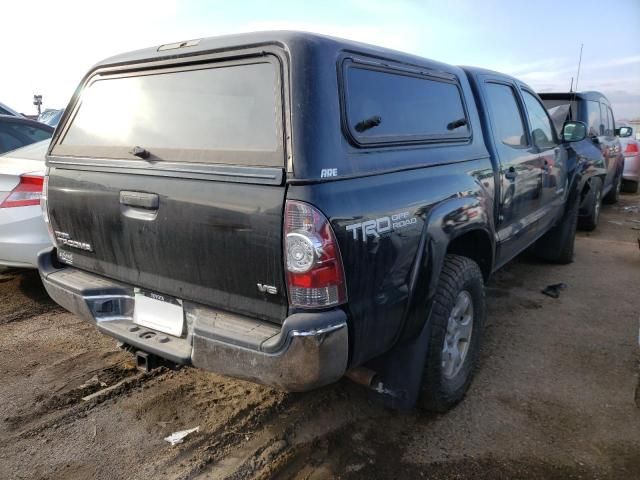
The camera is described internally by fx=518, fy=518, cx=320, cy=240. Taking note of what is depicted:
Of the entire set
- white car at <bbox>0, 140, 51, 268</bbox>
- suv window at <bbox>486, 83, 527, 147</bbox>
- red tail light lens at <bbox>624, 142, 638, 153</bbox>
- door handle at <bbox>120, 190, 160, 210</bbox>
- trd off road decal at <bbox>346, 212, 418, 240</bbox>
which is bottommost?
red tail light lens at <bbox>624, 142, 638, 153</bbox>

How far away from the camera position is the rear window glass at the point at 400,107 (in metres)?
2.28

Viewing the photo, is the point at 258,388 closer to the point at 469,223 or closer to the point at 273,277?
the point at 273,277

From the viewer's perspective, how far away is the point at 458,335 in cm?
305

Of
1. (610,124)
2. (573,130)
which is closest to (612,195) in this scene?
(610,124)

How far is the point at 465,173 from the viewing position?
301 cm

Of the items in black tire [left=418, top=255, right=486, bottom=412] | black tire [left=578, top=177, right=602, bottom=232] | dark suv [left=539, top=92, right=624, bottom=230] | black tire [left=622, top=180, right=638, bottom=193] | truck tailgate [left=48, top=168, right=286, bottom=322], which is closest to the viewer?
truck tailgate [left=48, top=168, right=286, bottom=322]

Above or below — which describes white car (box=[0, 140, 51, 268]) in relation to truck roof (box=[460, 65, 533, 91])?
below

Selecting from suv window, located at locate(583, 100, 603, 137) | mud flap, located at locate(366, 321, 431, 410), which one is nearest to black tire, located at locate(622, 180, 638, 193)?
suv window, located at locate(583, 100, 603, 137)

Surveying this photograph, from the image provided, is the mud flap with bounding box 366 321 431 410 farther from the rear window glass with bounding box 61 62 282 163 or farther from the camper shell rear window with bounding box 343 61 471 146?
the rear window glass with bounding box 61 62 282 163

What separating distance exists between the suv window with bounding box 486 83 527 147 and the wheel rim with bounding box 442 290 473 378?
1.29 m

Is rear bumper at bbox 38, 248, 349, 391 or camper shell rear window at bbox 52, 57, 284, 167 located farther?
camper shell rear window at bbox 52, 57, 284, 167

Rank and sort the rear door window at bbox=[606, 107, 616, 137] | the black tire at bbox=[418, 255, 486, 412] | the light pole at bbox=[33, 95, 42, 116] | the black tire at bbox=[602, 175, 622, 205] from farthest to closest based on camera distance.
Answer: the light pole at bbox=[33, 95, 42, 116] → the black tire at bbox=[602, 175, 622, 205] → the rear door window at bbox=[606, 107, 616, 137] → the black tire at bbox=[418, 255, 486, 412]

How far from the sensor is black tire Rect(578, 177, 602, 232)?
6.63m

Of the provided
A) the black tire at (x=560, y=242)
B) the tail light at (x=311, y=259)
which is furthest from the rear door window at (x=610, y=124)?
the tail light at (x=311, y=259)
